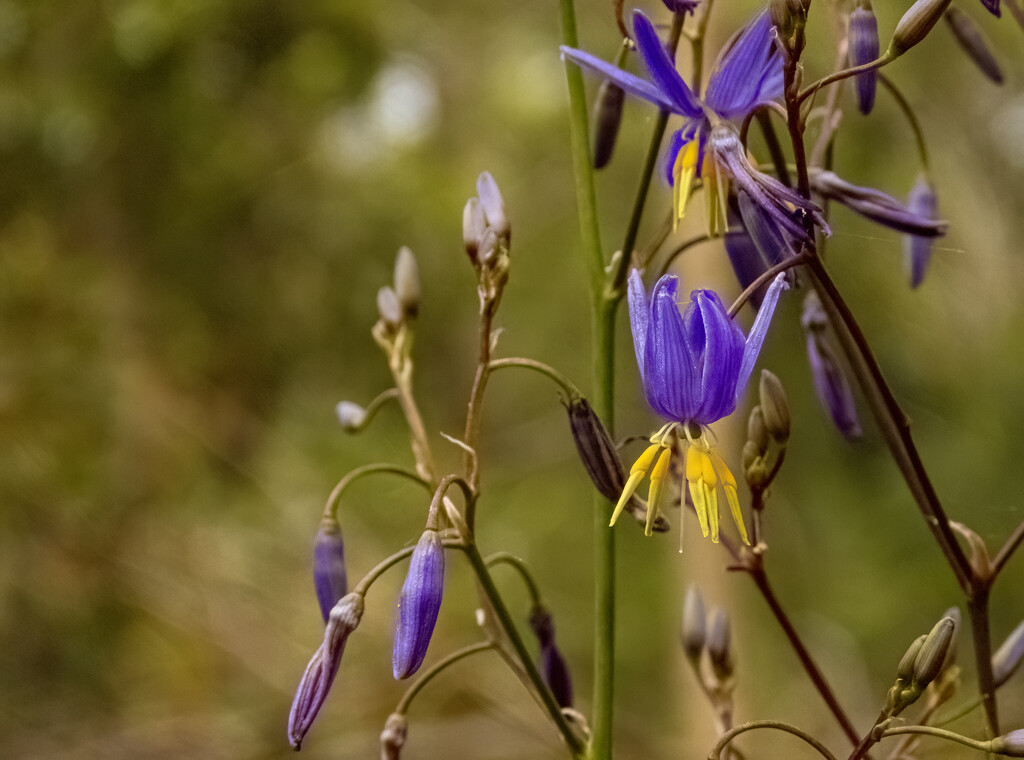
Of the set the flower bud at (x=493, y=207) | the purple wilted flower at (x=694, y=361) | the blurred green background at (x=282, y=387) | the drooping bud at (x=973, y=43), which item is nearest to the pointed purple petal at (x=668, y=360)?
the purple wilted flower at (x=694, y=361)

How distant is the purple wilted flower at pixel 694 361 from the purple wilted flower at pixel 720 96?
1.5 inches

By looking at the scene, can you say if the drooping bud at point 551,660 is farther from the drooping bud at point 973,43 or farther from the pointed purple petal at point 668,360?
the drooping bud at point 973,43

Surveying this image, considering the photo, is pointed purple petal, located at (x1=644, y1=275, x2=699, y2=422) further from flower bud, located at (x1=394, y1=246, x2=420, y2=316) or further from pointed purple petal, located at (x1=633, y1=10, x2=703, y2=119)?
flower bud, located at (x1=394, y1=246, x2=420, y2=316)

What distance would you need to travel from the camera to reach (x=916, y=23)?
1.16 ft

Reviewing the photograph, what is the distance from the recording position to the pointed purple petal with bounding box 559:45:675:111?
14.4 inches

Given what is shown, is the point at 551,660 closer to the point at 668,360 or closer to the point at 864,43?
the point at 668,360

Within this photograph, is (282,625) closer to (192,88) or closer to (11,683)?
(11,683)

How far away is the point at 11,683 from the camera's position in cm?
255

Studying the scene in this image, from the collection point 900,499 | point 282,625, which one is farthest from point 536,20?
point 282,625

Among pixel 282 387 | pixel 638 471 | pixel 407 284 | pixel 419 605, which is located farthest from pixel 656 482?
pixel 282 387

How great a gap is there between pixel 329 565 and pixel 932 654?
31 centimetres

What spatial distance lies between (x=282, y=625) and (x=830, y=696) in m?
2.46

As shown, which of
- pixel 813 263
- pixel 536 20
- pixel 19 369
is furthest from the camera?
pixel 536 20

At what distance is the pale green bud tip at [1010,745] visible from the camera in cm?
37
